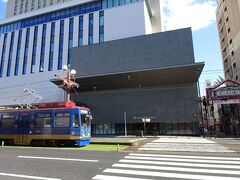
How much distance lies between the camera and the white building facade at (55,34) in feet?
153

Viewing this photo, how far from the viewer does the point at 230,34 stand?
51656mm

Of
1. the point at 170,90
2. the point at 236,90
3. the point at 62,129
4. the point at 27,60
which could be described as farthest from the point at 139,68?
the point at 27,60

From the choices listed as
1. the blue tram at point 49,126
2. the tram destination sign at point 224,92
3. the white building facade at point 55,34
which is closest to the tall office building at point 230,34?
the tram destination sign at point 224,92

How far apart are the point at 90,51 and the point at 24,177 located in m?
37.2

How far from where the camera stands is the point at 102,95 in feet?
141

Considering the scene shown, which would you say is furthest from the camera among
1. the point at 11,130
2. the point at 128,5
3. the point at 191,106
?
the point at 128,5

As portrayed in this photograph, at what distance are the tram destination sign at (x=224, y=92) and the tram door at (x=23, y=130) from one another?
1084 inches

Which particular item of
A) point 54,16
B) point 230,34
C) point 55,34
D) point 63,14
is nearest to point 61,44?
point 55,34

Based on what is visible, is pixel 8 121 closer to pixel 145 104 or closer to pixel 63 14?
pixel 145 104

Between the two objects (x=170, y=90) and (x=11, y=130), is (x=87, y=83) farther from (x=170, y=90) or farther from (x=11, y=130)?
(x=11, y=130)

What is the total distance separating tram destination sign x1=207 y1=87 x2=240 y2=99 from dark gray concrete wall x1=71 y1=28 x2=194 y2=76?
6018mm

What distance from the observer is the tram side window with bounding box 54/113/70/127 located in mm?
17203

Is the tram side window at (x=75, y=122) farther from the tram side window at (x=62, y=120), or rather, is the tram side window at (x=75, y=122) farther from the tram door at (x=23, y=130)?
the tram door at (x=23, y=130)

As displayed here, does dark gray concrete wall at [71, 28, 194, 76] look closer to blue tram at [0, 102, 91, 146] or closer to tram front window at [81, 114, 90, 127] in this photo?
tram front window at [81, 114, 90, 127]
